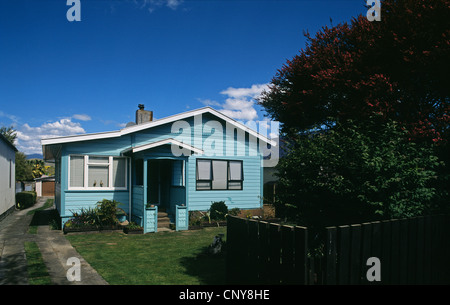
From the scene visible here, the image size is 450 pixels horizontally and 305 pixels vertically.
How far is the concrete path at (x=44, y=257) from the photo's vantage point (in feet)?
21.1

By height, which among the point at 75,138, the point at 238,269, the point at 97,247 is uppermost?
the point at 75,138

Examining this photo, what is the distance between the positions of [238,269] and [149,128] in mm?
10490

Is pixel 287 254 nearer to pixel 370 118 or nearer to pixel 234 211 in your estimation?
pixel 370 118

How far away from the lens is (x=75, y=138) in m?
13.1

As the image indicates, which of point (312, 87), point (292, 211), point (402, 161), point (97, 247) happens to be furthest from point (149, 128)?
point (402, 161)

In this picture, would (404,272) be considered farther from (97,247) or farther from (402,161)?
(97,247)

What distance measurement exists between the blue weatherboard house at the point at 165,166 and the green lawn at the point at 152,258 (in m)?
1.77

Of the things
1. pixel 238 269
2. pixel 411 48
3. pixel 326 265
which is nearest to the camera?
pixel 326 265

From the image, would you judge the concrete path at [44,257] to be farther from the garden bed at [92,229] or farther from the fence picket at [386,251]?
the fence picket at [386,251]

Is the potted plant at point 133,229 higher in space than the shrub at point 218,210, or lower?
lower

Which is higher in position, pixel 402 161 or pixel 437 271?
pixel 402 161

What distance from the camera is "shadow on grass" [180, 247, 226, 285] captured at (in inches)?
261

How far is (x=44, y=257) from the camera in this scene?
8.31 m

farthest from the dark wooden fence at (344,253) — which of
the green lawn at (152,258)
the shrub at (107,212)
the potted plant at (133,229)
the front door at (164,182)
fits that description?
the front door at (164,182)
